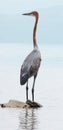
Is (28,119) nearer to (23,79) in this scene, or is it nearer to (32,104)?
(32,104)

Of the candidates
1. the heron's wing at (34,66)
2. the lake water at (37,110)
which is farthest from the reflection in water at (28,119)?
the heron's wing at (34,66)

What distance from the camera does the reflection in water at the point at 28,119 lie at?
18.9m

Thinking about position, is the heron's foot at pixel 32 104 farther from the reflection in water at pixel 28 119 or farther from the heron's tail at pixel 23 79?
the reflection in water at pixel 28 119

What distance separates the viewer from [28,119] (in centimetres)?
2023

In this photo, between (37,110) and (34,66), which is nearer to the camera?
(37,110)

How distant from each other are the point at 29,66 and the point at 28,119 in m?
3.93

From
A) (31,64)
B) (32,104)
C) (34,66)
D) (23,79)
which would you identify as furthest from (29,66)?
(32,104)

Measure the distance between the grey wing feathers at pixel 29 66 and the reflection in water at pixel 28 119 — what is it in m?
1.42

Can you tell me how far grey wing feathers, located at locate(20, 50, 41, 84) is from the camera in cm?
2369

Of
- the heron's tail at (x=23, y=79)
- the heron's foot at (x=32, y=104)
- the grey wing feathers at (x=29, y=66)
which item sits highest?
the grey wing feathers at (x=29, y=66)

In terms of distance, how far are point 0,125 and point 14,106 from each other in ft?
12.2

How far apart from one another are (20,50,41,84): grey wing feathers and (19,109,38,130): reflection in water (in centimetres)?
142

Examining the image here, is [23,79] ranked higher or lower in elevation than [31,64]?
lower

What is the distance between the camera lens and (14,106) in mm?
22797
